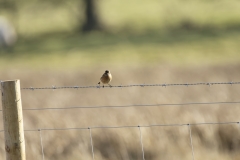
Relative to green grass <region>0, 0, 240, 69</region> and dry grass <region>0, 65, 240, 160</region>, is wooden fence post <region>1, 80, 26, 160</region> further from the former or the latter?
green grass <region>0, 0, 240, 69</region>

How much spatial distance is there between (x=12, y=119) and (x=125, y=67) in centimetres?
1546

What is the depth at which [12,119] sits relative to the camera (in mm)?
4414

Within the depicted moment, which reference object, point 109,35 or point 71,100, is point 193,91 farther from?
point 109,35

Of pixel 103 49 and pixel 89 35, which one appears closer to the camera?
pixel 103 49

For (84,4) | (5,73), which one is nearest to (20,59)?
(84,4)

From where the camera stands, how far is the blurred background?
7.65 m

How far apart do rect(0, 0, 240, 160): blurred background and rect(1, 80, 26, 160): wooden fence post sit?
239 centimetres

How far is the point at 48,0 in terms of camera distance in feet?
108

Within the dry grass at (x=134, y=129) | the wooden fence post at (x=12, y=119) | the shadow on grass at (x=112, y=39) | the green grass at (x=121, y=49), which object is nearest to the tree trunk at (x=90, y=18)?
the shadow on grass at (x=112, y=39)

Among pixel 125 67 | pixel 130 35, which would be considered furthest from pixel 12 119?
pixel 130 35

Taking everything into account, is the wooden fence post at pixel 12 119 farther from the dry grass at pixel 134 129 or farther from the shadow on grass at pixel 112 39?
the shadow on grass at pixel 112 39

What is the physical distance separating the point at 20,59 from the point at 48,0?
582 centimetres

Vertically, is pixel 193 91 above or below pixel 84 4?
below

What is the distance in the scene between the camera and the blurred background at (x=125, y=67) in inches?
301
